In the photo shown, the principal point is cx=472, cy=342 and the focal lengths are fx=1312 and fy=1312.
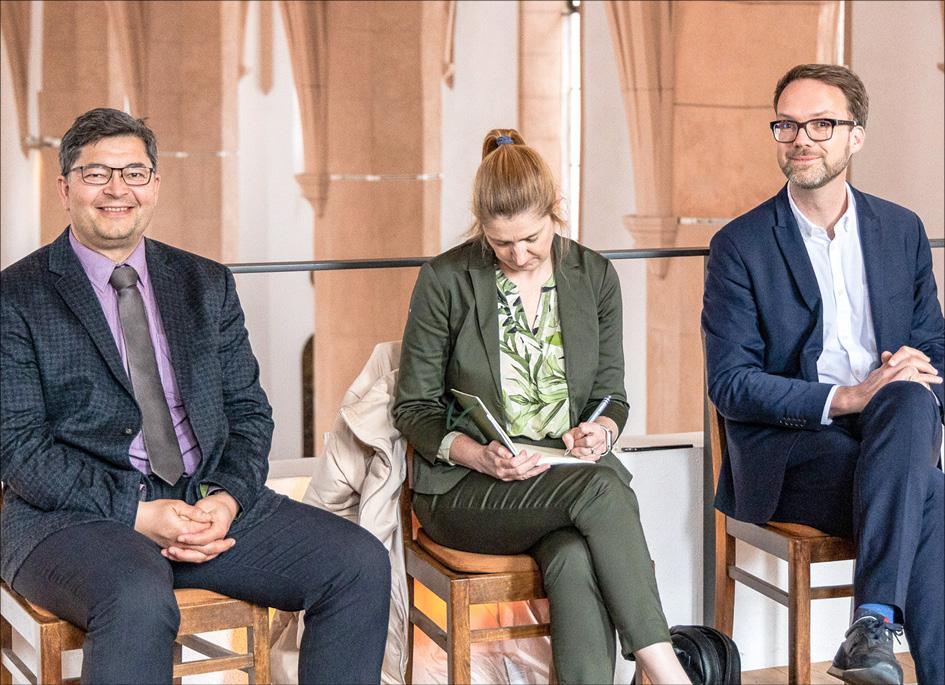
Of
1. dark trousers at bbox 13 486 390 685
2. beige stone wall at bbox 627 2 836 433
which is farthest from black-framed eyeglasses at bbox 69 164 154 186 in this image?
beige stone wall at bbox 627 2 836 433

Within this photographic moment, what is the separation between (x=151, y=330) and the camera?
3096mm

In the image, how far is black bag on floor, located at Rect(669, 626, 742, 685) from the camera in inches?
129

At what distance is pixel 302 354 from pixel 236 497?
19.5 meters

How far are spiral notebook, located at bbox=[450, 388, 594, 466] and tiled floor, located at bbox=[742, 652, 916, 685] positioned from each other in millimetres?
1403

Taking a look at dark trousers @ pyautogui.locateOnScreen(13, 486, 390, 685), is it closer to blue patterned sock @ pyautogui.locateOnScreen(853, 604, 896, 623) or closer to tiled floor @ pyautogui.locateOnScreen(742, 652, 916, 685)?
blue patterned sock @ pyautogui.locateOnScreen(853, 604, 896, 623)

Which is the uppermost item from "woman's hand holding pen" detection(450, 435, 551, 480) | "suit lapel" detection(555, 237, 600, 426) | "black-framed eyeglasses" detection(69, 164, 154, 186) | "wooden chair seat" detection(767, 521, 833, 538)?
"black-framed eyeglasses" detection(69, 164, 154, 186)

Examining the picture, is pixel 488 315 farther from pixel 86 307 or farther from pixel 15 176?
pixel 15 176

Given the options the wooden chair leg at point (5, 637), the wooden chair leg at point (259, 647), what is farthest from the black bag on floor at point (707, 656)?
the wooden chair leg at point (5, 637)

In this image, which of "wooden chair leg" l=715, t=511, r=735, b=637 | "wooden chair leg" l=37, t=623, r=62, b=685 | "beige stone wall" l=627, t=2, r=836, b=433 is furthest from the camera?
"beige stone wall" l=627, t=2, r=836, b=433

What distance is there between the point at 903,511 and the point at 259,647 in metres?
1.52

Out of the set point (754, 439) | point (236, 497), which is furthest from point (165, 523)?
point (754, 439)

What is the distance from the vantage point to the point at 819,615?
436cm

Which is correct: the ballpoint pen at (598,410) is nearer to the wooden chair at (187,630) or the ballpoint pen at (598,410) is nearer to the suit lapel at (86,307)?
the wooden chair at (187,630)

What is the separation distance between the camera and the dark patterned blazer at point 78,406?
9.46ft
